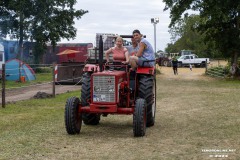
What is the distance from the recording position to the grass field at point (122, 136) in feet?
23.7

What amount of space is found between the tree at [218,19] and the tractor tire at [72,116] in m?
20.3

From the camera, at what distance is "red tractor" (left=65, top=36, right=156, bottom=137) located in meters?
8.86

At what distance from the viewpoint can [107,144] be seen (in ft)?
26.5

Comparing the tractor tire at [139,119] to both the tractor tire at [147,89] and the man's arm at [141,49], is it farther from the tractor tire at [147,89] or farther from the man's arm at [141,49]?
the man's arm at [141,49]

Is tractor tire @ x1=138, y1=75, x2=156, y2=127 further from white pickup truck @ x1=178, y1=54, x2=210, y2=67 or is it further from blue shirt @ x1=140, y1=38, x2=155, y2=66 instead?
white pickup truck @ x1=178, y1=54, x2=210, y2=67

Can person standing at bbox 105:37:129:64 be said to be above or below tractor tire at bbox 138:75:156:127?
above

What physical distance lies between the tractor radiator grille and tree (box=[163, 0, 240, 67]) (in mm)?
20033

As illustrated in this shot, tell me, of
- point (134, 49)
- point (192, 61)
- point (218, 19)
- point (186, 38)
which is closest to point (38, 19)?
point (218, 19)

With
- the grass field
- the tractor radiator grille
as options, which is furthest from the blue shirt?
the grass field

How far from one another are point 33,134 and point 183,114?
4.63 meters

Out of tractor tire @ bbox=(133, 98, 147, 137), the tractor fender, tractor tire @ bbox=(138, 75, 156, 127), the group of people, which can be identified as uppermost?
the group of people

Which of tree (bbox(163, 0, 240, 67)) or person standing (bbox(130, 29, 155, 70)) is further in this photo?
tree (bbox(163, 0, 240, 67))

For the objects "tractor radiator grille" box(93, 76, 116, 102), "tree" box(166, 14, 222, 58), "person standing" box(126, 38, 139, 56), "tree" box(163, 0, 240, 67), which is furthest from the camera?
"tree" box(166, 14, 222, 58)

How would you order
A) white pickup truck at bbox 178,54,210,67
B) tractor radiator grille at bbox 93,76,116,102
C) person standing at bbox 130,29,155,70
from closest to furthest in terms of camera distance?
tractor radiator grille at bbox 93,76,116,102 < person standing at bbox 130,29,155,70 < white pickup truck at bbox 178,54,210,67
